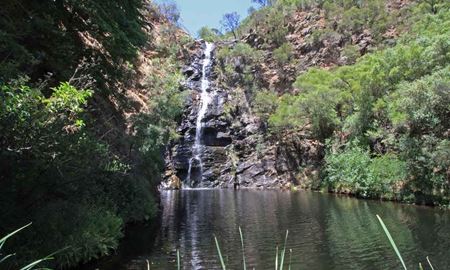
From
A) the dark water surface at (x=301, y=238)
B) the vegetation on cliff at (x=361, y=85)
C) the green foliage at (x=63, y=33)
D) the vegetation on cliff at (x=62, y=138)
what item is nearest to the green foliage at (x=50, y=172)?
the vegetation on cliff at (x=62, y=138)

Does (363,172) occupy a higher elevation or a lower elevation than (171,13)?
lower

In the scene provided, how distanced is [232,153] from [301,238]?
117ft

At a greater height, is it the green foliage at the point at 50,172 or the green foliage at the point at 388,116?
the green foliage at the point at 388,116

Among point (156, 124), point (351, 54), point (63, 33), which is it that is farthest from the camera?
point (351, 54)

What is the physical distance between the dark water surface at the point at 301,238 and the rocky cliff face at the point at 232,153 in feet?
74.0

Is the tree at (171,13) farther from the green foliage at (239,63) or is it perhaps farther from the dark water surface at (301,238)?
the dark water surface at (301,238)

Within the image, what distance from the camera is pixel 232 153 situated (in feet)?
172

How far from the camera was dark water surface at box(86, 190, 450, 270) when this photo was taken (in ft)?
43.3

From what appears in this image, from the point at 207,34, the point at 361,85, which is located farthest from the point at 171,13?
the point at 361,85

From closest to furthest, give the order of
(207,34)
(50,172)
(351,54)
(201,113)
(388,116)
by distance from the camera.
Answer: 1. (50,172)
2. (388,116)
3. (351,54)
4. (201,113)
5. (207,34)

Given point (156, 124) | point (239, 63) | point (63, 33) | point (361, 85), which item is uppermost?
point (239, 63)

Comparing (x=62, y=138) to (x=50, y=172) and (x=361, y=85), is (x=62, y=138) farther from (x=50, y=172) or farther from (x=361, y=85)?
(x=361, y=85)

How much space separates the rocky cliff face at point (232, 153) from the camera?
49.0 meters

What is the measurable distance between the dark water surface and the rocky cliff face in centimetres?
2256
